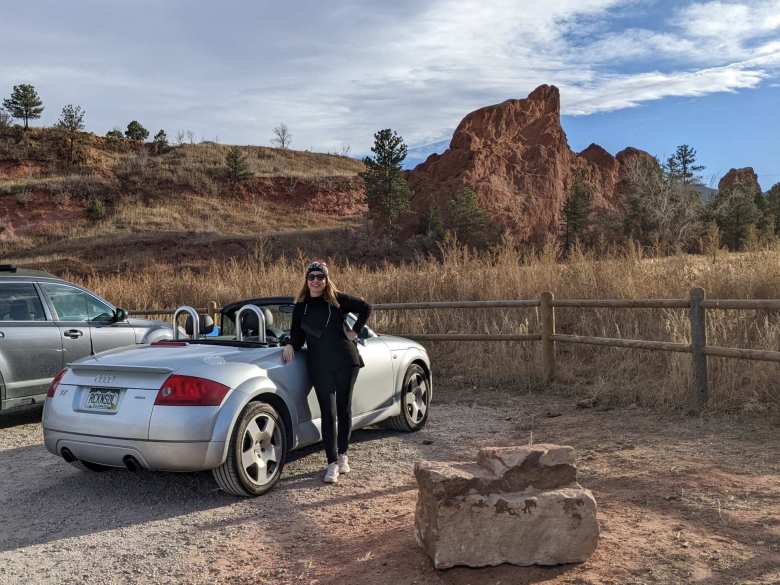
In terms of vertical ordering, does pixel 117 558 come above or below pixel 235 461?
below

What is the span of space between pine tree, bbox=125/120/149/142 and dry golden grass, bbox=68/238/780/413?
207 ft

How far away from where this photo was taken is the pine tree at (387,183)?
51219 millimetres

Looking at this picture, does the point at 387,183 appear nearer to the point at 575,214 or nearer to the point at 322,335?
the point at 575,214

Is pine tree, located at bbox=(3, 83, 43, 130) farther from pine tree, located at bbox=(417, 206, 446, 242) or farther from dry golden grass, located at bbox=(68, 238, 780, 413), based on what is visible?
dry golden grass, located at bbox=(68, 238, 780, 413)

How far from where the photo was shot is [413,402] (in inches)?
300

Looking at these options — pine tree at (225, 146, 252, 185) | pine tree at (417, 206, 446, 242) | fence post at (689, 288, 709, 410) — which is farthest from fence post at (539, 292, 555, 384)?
pine tree at (225, 146, 252, 185)

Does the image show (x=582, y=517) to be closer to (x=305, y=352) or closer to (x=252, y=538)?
(x=252, y=538)

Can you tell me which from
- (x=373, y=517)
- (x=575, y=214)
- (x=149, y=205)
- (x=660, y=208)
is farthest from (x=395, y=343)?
(x=149, y=205)

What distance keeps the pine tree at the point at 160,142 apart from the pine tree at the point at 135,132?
1300 mm

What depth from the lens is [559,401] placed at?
30.5 ft

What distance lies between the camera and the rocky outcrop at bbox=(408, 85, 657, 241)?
186ft

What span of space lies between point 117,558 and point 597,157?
266ft

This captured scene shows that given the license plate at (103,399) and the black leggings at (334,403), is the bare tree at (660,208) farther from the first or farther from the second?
the license plate at (103,399)

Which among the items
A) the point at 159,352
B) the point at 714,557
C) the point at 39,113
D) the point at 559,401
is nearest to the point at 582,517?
the point at 714,557
